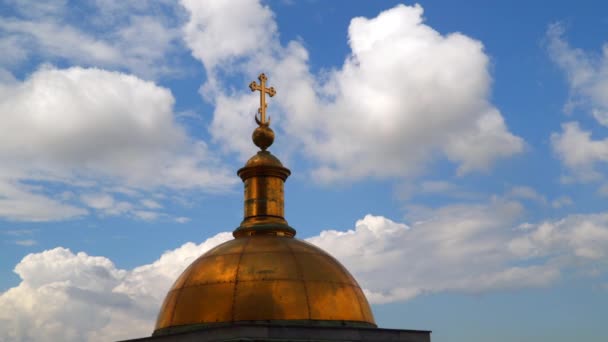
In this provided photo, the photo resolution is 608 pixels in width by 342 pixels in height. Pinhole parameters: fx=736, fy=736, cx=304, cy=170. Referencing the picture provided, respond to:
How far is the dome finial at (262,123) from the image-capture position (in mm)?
25125

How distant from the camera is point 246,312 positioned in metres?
19.1

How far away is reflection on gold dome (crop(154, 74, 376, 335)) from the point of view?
19.2 metres

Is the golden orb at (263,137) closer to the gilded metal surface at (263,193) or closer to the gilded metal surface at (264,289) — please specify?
the gilded metal surface at (263,193)

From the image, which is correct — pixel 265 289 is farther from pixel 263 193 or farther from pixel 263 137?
pixel 263 137

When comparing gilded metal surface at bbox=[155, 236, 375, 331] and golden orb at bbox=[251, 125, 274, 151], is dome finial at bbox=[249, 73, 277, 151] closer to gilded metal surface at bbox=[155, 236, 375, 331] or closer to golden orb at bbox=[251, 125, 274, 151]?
golden orb at bbox=[251, 125, 274, 151]

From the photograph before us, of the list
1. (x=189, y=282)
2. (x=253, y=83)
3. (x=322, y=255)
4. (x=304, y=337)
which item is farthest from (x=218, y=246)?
(x=253, y=83)

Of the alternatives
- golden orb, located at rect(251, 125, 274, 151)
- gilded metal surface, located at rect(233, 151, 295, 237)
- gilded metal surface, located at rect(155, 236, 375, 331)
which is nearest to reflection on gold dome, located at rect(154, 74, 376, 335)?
gilded metal surface, located at rect(155, 236, 375, 331)

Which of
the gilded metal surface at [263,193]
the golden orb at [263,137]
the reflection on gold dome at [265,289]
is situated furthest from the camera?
the golden orb at [263,137]

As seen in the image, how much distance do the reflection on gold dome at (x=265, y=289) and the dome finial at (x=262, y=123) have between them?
3633 millimetres

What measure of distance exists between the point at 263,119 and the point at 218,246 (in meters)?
5.52

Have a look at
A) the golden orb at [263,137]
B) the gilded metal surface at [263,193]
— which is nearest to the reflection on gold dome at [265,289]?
the gilded metal surface at [263,193]

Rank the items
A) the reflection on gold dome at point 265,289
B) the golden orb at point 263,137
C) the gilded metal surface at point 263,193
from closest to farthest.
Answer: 1. the reflection on gold dome at point 265,289
2. the gilded metal surface at point 263,193
3. the golden orb at point 263,137

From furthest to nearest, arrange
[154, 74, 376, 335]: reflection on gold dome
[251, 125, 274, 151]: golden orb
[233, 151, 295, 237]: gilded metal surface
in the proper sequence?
1. [251, 125, 274, 151]: golden orb
2. [233, 151, 295, 237]: gilded metal surface
3. [154, 74, 376, 335]: reflection on gold dome

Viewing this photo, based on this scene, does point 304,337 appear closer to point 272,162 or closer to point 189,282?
point 189,282
